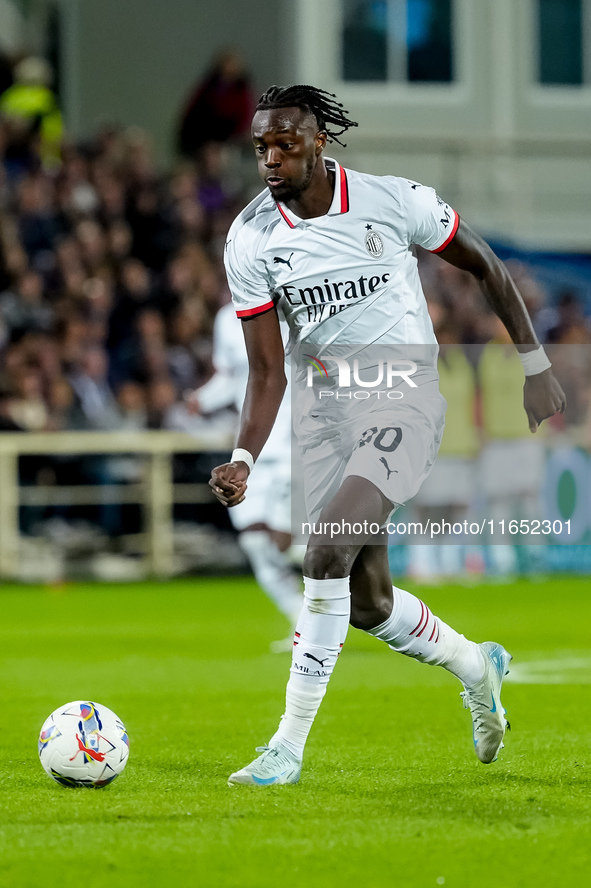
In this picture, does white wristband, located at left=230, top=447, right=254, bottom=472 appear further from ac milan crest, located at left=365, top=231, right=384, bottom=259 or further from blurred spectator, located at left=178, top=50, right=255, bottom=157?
blurred spectator, located at left=178, top=50, right=255, bottom=157

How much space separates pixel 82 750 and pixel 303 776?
2.47ft

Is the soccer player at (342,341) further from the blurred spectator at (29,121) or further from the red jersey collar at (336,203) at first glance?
the blurred spectator at (29,121)

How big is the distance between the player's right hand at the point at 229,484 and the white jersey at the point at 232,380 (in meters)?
4.32

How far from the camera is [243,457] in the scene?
478 centimetres

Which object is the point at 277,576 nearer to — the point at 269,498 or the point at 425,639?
the point at 269,498

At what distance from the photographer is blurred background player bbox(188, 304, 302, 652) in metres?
9.05

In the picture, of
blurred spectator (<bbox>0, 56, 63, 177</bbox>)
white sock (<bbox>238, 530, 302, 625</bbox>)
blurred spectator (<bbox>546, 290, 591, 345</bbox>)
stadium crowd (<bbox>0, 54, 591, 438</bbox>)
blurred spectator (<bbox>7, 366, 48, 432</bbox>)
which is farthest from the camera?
blurred spectator (<bbox>0, 56, 63, 177</bbox>)

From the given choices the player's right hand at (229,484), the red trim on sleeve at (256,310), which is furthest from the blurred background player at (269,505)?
the player's right hand at (229,484)

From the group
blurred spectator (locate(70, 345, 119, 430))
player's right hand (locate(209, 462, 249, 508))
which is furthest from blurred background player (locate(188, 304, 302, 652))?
blurred spectator (locate(70, 345, 119, 430))

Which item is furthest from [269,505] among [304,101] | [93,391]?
[93,391]

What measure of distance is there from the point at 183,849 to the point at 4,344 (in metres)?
10.9

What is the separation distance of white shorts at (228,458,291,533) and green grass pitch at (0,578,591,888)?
81cm

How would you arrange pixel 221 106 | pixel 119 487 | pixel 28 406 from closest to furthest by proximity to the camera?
pixel 28 406 < pixel 119 487 < pixel 221 106

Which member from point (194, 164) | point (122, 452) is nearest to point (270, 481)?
point (122, 452)
